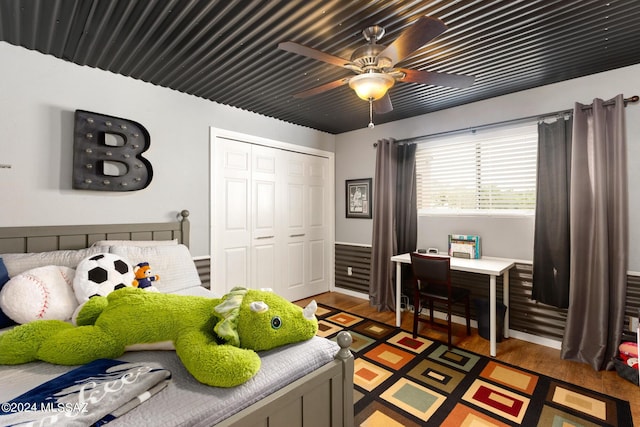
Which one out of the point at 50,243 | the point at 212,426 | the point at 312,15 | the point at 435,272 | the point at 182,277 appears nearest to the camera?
the point at 212,426

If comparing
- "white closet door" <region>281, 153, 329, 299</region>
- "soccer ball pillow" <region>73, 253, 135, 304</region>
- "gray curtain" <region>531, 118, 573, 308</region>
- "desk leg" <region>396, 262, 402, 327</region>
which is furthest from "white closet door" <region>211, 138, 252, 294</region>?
"gray curtain" <region>531, 118, 573, 308</region>

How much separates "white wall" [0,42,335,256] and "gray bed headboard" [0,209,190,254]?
2.3 inches

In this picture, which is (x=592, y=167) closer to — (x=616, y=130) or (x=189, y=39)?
(x=616, y=130)

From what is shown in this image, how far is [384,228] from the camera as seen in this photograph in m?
3.68

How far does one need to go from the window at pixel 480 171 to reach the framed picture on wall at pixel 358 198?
2.28 feet

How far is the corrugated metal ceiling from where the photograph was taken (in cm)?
168

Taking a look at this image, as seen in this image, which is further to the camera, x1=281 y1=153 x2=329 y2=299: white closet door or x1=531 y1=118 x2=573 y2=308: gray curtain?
x1=281 y1=153 x2=329 y2=299: white closet door

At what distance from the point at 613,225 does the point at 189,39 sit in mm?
3361

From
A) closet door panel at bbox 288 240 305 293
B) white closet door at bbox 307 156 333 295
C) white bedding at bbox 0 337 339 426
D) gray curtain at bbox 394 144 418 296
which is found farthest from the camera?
white closet door at bbox 307 156 333 295

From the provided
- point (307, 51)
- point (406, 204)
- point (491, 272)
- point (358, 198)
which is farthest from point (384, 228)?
point (307, 51)

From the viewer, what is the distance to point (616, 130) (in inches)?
90.0

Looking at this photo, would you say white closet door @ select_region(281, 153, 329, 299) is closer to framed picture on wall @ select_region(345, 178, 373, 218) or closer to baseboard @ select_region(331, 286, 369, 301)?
baseboard @ select_region(331, 286, 369, 301)

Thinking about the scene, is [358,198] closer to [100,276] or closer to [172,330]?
[100,276]

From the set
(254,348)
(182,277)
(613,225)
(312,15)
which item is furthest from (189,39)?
(613,225)
